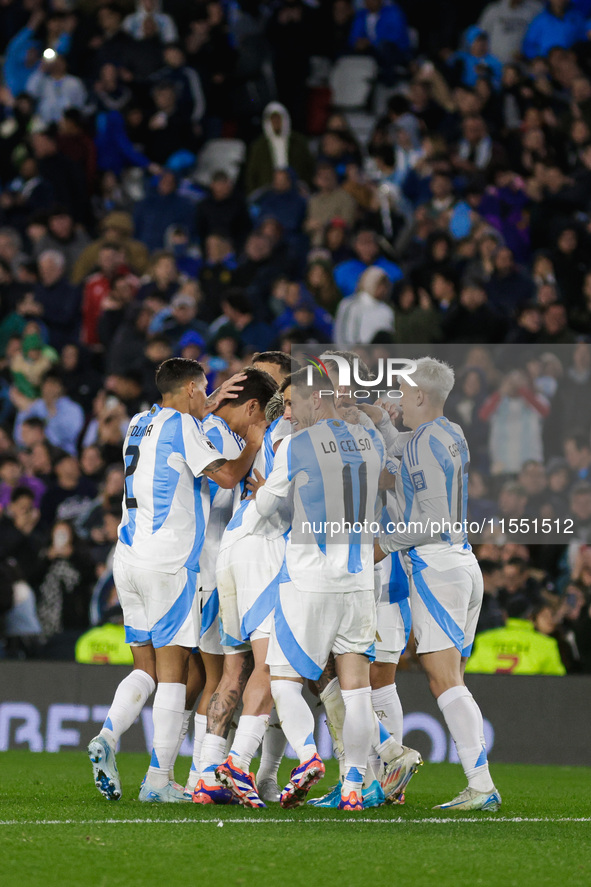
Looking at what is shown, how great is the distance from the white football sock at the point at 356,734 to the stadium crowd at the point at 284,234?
160 inches

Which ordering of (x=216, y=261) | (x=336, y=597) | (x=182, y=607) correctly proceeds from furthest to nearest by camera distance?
(x=216, y=261)
(x=182, y=607)
(x=336, y=597)

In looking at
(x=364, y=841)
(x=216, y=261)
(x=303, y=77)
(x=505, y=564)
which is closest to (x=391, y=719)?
(x=364, y=841)

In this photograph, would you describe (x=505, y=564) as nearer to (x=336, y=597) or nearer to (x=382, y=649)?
(x=382, y=649)

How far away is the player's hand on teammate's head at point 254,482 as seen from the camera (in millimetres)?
7242

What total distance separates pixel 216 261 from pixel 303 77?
391 cm

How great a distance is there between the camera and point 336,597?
659 centimetres

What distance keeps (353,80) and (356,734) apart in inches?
504

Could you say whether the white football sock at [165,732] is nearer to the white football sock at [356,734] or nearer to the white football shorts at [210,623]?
the white football shorts at [210,623]

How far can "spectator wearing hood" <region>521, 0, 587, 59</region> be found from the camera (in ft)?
54.5

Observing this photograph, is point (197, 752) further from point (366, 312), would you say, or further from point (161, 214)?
point (161, 214)

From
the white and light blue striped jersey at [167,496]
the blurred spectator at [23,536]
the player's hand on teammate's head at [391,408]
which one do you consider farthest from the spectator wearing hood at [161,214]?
the white and light blue striped jersey at [167,496]

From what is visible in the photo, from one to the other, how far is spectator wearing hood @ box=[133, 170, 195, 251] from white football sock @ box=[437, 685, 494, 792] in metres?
10.1

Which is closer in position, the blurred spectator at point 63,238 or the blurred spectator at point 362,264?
the blurred spectator at point 362,264

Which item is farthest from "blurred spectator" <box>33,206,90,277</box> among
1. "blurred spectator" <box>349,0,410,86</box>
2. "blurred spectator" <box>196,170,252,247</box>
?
"blurred spectator" <box>349,0,410,86</box>
